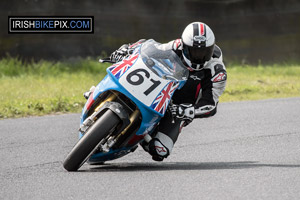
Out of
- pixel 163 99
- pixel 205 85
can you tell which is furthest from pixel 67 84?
pixel 163 99

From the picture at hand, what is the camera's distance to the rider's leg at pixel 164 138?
6133 millimetres

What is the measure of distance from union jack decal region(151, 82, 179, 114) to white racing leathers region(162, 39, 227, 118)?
1.99 ft

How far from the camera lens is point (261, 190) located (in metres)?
4.95

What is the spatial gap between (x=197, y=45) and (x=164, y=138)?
3.34 ft

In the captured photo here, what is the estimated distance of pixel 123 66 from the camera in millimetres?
5688

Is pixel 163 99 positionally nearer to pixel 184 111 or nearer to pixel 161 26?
pixel 184 111

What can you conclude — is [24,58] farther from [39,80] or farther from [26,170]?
[26,170]

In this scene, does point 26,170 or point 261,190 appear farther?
point 26,170

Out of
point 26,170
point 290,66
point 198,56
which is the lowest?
point 290,66

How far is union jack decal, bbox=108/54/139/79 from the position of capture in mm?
5588

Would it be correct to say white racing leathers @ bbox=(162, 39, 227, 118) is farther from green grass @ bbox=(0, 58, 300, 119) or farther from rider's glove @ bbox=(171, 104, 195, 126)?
green grass @ bbox=(0, 58, 300, 119)

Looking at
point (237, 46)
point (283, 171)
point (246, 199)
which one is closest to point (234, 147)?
point (283, 171)

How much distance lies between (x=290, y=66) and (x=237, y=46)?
151cm

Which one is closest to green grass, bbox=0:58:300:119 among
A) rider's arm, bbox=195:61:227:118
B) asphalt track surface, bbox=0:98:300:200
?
asphalt track surface, bbox=0:98:300:200
